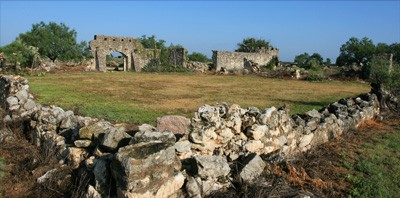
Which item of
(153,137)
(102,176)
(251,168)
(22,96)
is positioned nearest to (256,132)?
(251,168)

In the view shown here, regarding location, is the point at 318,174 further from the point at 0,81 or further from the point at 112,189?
the point at 0,81

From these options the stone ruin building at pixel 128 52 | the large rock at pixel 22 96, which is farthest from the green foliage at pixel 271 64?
the large rock at pixel 22 96

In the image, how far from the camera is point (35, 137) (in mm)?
7406

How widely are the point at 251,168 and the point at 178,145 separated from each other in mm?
1086

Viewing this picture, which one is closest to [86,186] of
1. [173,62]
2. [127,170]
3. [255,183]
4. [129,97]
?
[127,170]

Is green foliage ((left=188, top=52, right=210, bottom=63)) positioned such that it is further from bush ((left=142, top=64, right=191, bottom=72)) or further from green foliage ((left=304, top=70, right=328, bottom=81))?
green foliage ((left=304, top=70, right=328, bottom=81))

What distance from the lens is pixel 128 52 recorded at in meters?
38.8

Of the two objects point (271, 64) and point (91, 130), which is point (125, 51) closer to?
point (271, 64)

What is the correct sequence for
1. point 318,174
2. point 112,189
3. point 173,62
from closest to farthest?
point 112,189, point 318,174, point 173,62

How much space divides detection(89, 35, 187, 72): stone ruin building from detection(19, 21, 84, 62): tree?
319cm

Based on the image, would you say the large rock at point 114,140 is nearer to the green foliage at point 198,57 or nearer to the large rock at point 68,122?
the large rock at point 68,122

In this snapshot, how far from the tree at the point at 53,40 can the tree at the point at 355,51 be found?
3839 centimetres

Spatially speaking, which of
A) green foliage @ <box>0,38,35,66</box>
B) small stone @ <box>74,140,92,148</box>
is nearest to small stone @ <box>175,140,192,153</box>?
small stone @ <box>74,140,92,148</box>

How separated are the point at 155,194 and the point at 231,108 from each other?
2.39 m
